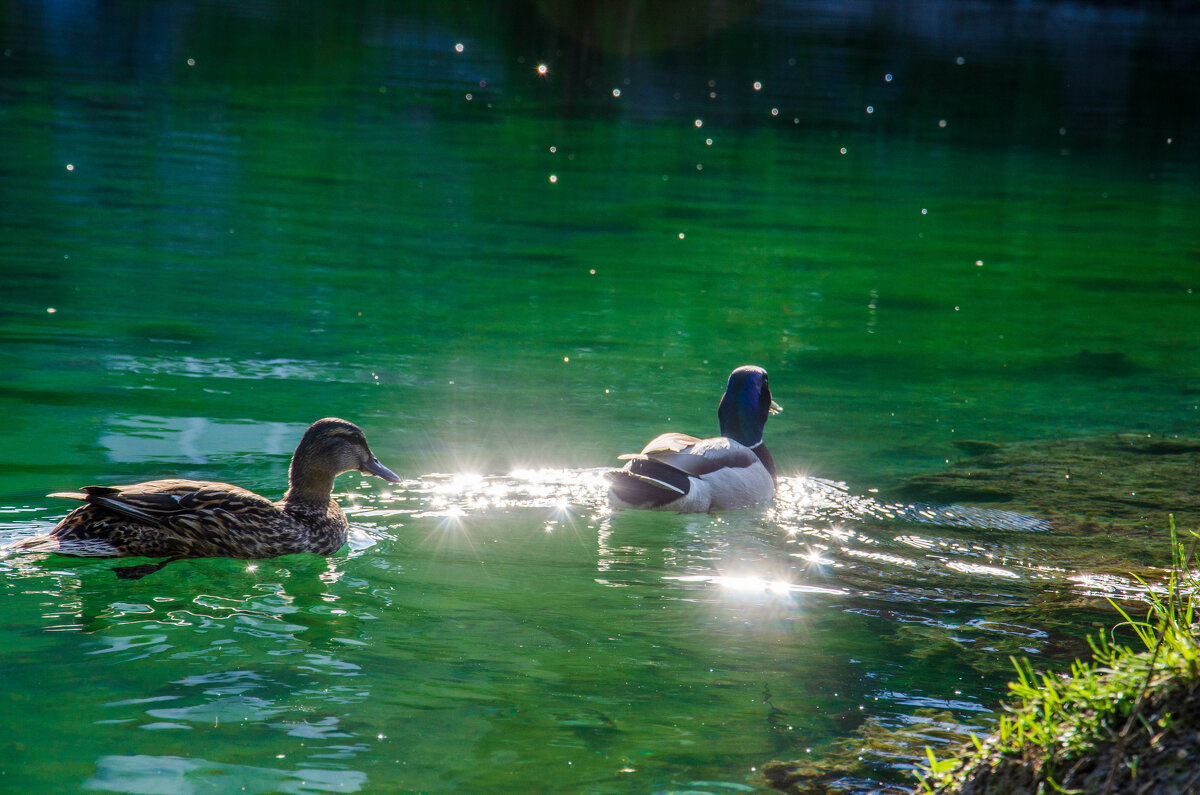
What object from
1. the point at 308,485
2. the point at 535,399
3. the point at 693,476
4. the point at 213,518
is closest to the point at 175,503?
the point at 213,518

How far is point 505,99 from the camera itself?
113 ft

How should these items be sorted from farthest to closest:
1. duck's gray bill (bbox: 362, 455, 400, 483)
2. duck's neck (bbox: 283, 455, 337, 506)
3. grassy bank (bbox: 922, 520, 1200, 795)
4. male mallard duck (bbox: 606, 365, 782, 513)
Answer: male mallard duck (bbox: 606, 365, 782, 513), duck's gray bill (bbox: 362, 455, 400, 483), duck's neck (bbox: 283, 455, 337, 506), grassy bank (bbox: 922, 520, 1200, 795)

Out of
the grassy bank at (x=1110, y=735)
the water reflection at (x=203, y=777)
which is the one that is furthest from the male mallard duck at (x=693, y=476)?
the grassy bank at (x=1110, y=735)

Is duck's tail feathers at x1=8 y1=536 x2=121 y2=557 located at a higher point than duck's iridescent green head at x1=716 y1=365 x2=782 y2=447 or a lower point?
lower

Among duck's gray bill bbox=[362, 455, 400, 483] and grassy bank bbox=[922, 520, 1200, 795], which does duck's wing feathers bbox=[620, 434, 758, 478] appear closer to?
duck's gray bill bbox=[362, 455, 400, 483]

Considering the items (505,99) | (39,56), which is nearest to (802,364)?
(505,99)

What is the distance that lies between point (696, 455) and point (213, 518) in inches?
127

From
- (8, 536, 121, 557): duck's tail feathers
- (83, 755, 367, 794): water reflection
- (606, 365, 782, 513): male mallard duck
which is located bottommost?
(83, 755, 367, 794): water reflection

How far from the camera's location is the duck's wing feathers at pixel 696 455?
31.1 ft

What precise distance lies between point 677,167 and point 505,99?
8863mm

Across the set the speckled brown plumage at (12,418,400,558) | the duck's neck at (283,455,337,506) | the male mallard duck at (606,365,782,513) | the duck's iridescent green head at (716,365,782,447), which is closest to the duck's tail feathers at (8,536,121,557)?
the speckled brown plumage at (12,418,400,558)

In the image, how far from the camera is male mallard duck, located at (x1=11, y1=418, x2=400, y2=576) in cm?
766

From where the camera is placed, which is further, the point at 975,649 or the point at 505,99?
the point at 505,99

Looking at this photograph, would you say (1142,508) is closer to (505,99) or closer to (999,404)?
(999,404)
